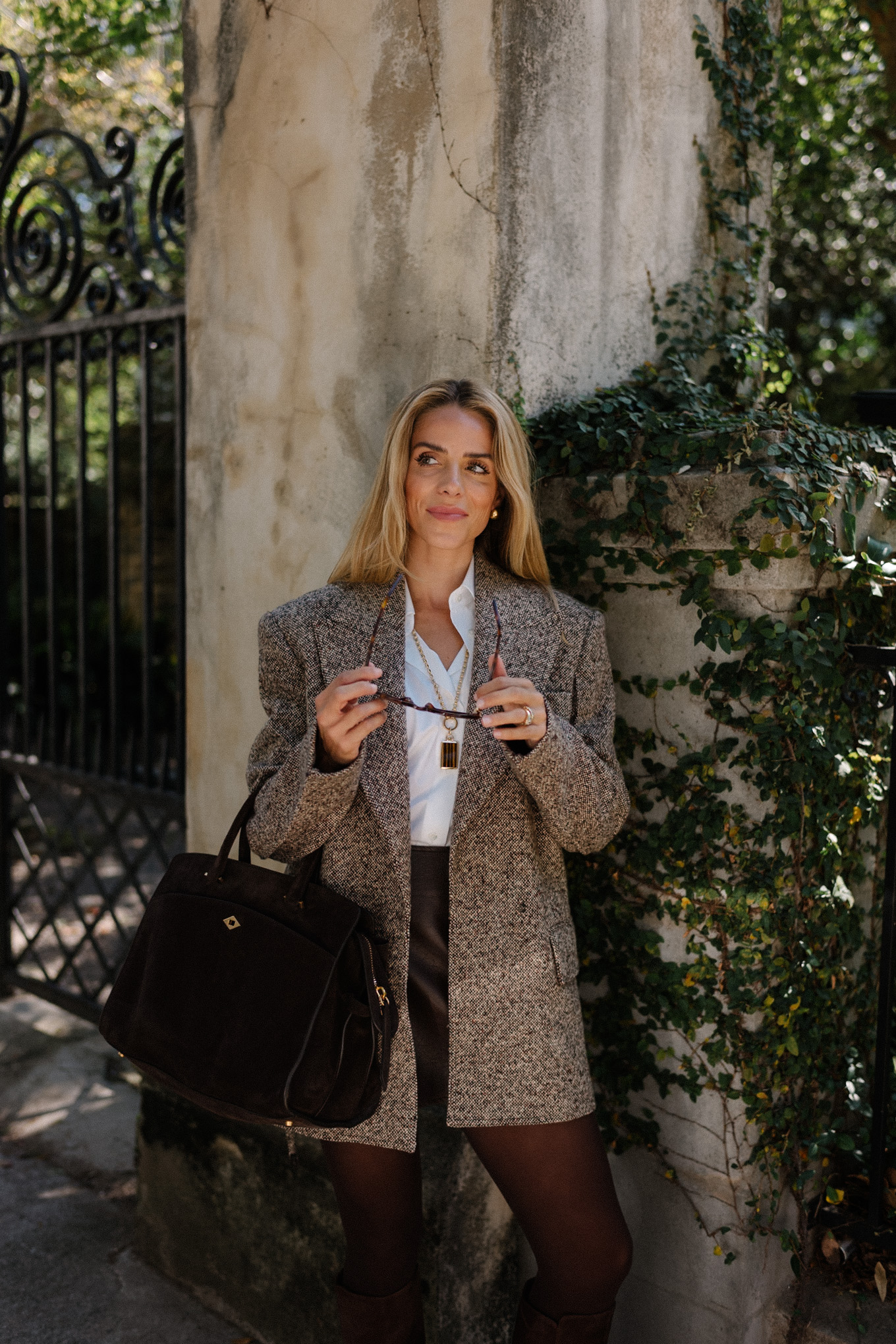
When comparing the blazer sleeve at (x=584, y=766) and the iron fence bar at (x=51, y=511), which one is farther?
the iron fence bar at (x=51, y=511)

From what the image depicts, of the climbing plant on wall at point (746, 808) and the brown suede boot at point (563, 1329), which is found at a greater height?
the climbing plant on wall at point (746, 808)

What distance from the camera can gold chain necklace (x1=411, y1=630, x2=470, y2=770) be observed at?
6.72ft

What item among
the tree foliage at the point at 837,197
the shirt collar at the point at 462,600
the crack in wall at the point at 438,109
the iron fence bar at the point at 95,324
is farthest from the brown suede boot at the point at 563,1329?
the tree foliage at the point at 837,197

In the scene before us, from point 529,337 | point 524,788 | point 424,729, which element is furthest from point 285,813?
point 529,337

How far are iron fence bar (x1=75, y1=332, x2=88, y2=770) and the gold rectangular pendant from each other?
82.0 inches

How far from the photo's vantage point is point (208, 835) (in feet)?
9.70

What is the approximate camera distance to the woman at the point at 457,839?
199 cm

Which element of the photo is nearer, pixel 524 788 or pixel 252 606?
pixel 524 788

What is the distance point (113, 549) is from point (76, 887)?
133 cm

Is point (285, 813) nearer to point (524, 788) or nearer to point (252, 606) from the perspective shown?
point (524, 788)

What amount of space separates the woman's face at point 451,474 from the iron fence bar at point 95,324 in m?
1.46

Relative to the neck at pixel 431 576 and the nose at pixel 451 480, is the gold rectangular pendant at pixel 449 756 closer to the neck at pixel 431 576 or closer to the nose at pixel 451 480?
the neck at pixel 431 576

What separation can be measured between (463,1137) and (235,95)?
2.63 metres

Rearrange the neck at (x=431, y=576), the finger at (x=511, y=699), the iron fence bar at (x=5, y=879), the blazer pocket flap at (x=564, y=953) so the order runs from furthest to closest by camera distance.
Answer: the iron fence bar at (x=5, y=879) < the neck at (x=431, y=576) < the blazer pocket flap at (x=564, y=953) < the finger at (x=511, y=699)
